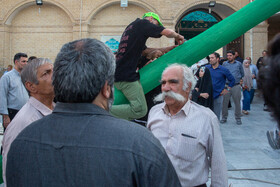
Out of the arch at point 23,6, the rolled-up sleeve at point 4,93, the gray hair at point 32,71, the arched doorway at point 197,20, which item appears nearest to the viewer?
the gray hair at point 32,71

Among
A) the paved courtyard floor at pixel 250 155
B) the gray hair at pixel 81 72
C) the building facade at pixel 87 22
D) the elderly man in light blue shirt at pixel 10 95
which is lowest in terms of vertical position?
the paved courtyard floor at pixel 250 155

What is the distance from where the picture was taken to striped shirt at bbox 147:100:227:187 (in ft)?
6.86

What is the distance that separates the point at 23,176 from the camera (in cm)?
112

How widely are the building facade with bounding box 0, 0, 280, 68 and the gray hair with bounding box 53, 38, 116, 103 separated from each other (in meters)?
13.8

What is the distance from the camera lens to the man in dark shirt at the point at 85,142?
1020mm

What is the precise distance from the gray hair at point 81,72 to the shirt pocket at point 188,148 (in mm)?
1111

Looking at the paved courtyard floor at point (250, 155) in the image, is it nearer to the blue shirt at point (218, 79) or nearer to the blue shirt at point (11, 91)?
the blue shirt at point (218, 79)

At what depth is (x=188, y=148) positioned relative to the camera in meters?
2.09

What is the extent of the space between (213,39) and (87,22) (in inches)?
516

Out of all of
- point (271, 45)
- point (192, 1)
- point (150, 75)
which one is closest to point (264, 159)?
point (150, 75)

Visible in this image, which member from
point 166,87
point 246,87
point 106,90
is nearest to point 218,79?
point 246,87

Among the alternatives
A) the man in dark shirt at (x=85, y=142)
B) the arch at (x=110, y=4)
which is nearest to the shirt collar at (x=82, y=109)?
the man in dark shirt at (x=85, y=142)

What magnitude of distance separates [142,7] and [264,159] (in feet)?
39.7

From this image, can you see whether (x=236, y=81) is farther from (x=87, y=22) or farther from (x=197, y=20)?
(x=87, y=22)
